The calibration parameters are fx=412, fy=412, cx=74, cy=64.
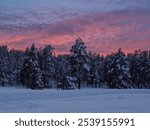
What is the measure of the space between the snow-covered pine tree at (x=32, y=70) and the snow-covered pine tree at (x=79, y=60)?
24.4 feet

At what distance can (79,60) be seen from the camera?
6216 centimetres

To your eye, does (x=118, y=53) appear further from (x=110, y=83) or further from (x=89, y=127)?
(x=89, y=127)

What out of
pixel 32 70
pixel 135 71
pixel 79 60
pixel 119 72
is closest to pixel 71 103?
pixel 79 60

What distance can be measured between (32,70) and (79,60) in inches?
386

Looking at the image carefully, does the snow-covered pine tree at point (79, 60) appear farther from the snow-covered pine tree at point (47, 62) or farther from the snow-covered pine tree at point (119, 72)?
the snow-covered pine tree at point (47, 62)

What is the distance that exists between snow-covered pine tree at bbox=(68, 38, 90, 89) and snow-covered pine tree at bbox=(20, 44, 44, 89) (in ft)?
24.4

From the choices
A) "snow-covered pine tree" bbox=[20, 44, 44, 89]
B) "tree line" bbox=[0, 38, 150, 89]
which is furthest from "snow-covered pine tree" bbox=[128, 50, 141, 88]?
"snow-covered pine tree" bbox=[20, 44, 44, 89]

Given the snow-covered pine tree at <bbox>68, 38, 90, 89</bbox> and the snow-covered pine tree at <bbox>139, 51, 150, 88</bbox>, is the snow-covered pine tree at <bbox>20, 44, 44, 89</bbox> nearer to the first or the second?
the snow-covered pine tree at <bbox>68, 38, 90, 89</bbox>

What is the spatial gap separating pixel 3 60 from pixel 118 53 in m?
37.5

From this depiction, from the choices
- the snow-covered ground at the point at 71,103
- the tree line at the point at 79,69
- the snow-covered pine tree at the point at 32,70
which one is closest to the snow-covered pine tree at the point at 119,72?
the tree line at the point at 79,69

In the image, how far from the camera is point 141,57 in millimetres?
79188

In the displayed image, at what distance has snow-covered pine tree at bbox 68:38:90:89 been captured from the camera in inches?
2421

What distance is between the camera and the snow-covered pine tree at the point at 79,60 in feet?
202

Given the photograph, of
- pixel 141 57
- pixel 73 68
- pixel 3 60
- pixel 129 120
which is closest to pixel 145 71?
pixel 141 57
